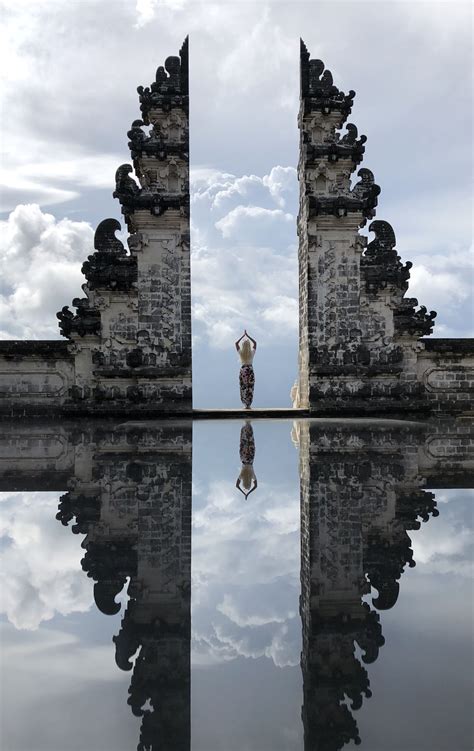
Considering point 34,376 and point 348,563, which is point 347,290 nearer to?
point 34,376

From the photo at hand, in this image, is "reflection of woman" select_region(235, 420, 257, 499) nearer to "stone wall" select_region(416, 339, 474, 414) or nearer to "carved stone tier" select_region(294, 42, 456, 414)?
"carved stone tier" select_region(294, 42, 456, 414)

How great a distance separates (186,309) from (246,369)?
253 cm

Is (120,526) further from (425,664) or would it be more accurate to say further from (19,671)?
(425,664)

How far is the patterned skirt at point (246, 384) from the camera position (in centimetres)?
1892

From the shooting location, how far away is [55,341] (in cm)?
1738

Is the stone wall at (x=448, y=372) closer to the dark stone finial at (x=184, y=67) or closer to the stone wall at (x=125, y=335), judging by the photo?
the stone wall at (x=125, y=335)

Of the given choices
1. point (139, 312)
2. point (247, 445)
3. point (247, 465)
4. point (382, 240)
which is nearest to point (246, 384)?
point (139, 312)

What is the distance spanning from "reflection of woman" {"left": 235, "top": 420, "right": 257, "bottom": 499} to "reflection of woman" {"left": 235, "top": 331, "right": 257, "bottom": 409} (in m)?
5.75

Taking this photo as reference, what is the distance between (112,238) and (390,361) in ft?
22.8

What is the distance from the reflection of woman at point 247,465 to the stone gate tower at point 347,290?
4916 mm

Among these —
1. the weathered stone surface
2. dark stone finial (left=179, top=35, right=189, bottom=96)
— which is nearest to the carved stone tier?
dark stone finial (left=179, top=35, right=189, bottom=96)

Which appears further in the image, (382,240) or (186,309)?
(382,240)

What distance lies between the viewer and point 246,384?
1892 centimetres

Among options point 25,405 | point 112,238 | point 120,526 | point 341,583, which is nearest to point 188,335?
point 112,238
